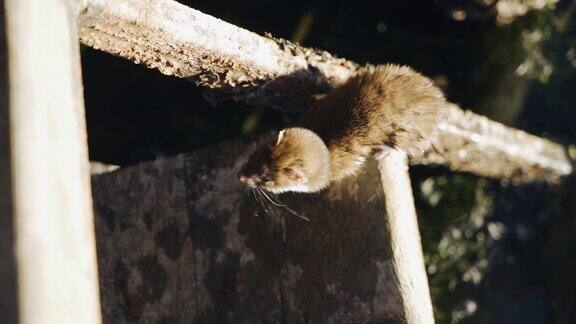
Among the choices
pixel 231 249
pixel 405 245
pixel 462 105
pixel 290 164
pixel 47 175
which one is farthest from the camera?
pixel 462 105

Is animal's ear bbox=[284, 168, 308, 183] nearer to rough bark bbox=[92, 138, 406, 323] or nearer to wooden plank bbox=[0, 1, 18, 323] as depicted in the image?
rough bark bbox=[92, 138, 406, 323]

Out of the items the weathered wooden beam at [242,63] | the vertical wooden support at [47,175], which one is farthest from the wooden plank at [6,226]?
the weathered wooden beam at [242,63]

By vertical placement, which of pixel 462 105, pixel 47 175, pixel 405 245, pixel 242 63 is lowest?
pixel 405 245


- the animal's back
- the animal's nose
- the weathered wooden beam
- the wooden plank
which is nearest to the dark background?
the weathered wooden beam

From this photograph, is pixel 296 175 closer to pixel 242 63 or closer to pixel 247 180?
pixel 247 180

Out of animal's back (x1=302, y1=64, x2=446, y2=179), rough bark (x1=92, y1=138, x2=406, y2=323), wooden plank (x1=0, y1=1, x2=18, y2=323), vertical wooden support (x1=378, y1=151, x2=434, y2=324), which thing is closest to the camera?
wooden plank (x1=0, y1=1, x2=18, y2=323)

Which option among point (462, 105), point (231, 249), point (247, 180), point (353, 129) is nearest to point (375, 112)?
point (353, 129)

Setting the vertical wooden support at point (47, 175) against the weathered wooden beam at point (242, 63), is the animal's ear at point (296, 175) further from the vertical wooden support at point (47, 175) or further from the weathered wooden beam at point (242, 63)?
the vertical wooden support at point (47, 175)
